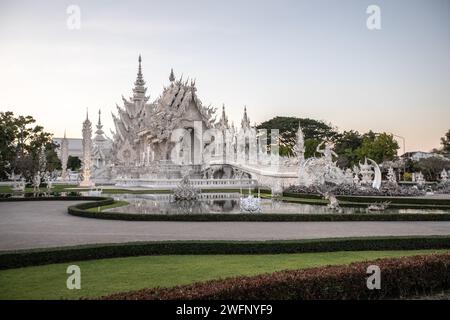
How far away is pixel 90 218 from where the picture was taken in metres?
18.0

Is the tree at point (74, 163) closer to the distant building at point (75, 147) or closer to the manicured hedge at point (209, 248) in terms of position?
the distant building at point (75, 147)

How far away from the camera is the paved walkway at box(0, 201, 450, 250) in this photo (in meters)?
12.8

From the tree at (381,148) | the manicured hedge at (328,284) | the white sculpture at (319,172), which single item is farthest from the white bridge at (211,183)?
the manicured hedge at (328,284)

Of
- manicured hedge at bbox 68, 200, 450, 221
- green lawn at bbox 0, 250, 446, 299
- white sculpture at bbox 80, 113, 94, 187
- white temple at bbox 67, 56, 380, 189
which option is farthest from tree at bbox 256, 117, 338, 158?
green lawn at bbox 0, 250, 446, 299

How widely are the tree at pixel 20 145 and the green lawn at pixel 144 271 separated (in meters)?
37.9

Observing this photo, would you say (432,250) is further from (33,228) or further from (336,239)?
(33,228)

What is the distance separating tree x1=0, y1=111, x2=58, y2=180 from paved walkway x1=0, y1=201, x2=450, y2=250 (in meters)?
28.6

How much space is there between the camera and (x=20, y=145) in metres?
52.8

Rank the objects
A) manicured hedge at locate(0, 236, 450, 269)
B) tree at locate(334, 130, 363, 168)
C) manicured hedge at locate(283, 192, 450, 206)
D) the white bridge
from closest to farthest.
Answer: manicured hedge at locate(0, 236, 450, 269), manicured hedge at locate(283, 192, 450, 206), the white bridge, tree at locate(334, 130, 363, 168)

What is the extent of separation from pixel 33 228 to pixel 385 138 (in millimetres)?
55156

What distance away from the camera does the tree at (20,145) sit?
44.4 m

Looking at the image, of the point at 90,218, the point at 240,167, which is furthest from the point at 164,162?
the point at 90,218

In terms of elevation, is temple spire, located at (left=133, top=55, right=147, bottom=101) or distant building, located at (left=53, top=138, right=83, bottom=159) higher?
temple spire, located at (left=133, top=55, right=147, bottom=101)

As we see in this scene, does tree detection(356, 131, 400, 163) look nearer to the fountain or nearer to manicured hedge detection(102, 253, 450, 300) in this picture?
the fountain
